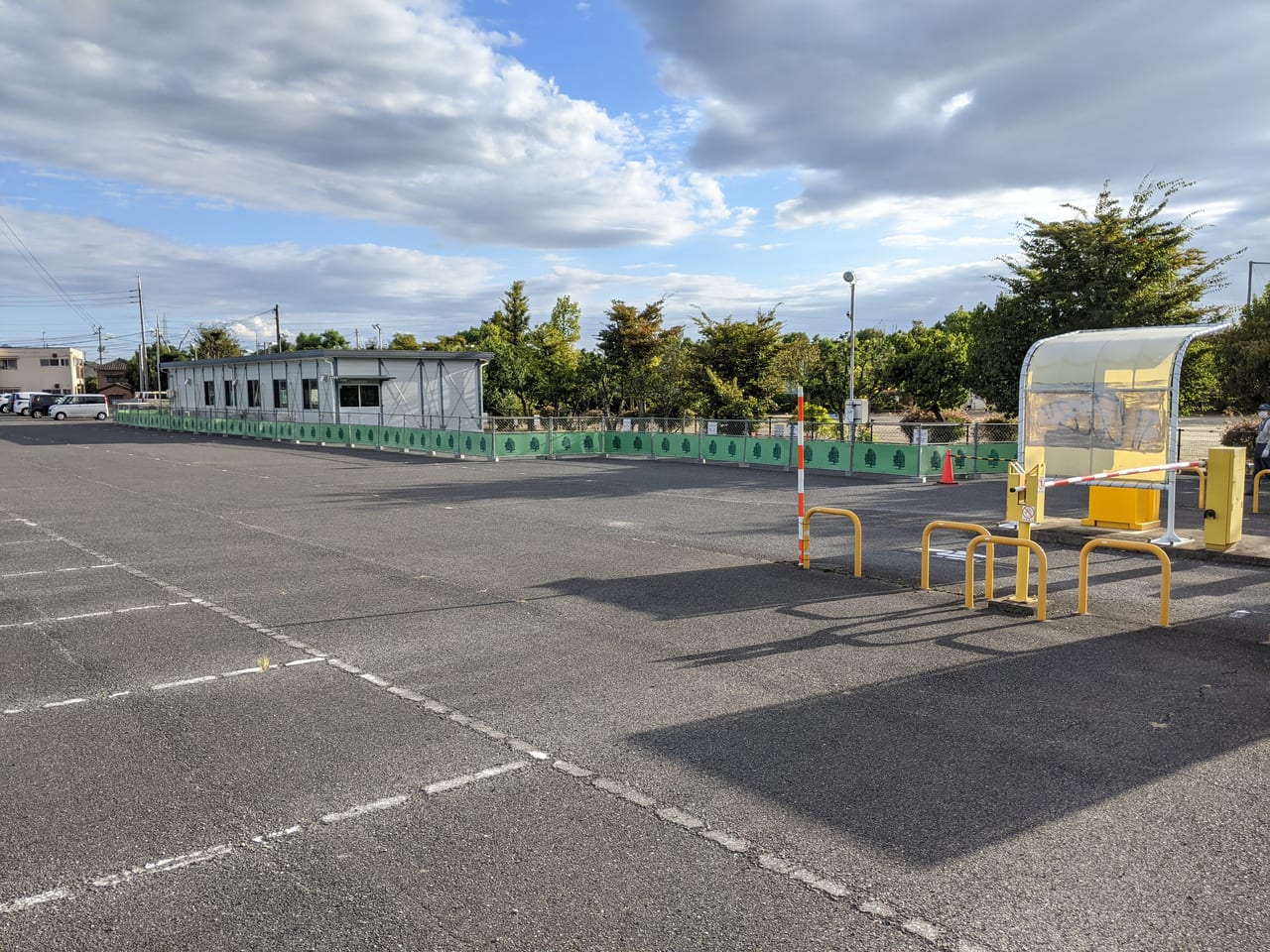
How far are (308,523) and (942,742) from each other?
477 inches

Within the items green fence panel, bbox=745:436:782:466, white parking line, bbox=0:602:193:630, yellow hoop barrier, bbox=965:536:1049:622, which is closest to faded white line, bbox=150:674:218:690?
white parking line, bbox=0:602:193:630

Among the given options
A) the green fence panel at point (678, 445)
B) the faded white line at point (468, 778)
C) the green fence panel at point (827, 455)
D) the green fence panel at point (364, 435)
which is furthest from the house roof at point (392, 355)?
the faded white line at point (468, 778)

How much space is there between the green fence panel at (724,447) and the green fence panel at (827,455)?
2.45 m

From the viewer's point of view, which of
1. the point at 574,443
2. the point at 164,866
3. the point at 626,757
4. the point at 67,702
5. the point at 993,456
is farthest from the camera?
the point at 574,443

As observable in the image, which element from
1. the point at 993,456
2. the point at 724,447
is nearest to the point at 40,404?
the point at 724,447

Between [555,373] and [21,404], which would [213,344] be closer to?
[21,404]

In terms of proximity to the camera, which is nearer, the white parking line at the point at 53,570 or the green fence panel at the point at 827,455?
the white parking line at the point at 53,570

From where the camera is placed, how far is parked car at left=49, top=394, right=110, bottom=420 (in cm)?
6756

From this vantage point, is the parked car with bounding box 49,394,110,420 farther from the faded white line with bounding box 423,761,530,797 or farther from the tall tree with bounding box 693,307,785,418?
the faded white line with bounding box 423,761,530,797

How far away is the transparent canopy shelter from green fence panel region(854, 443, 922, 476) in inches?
270

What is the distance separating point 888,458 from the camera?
2352cm

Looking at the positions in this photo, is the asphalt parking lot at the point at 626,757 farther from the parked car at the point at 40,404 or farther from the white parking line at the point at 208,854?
the parked car at the point at 40,404

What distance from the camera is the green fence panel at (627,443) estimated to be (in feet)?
103

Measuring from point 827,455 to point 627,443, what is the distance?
8.96 metres
